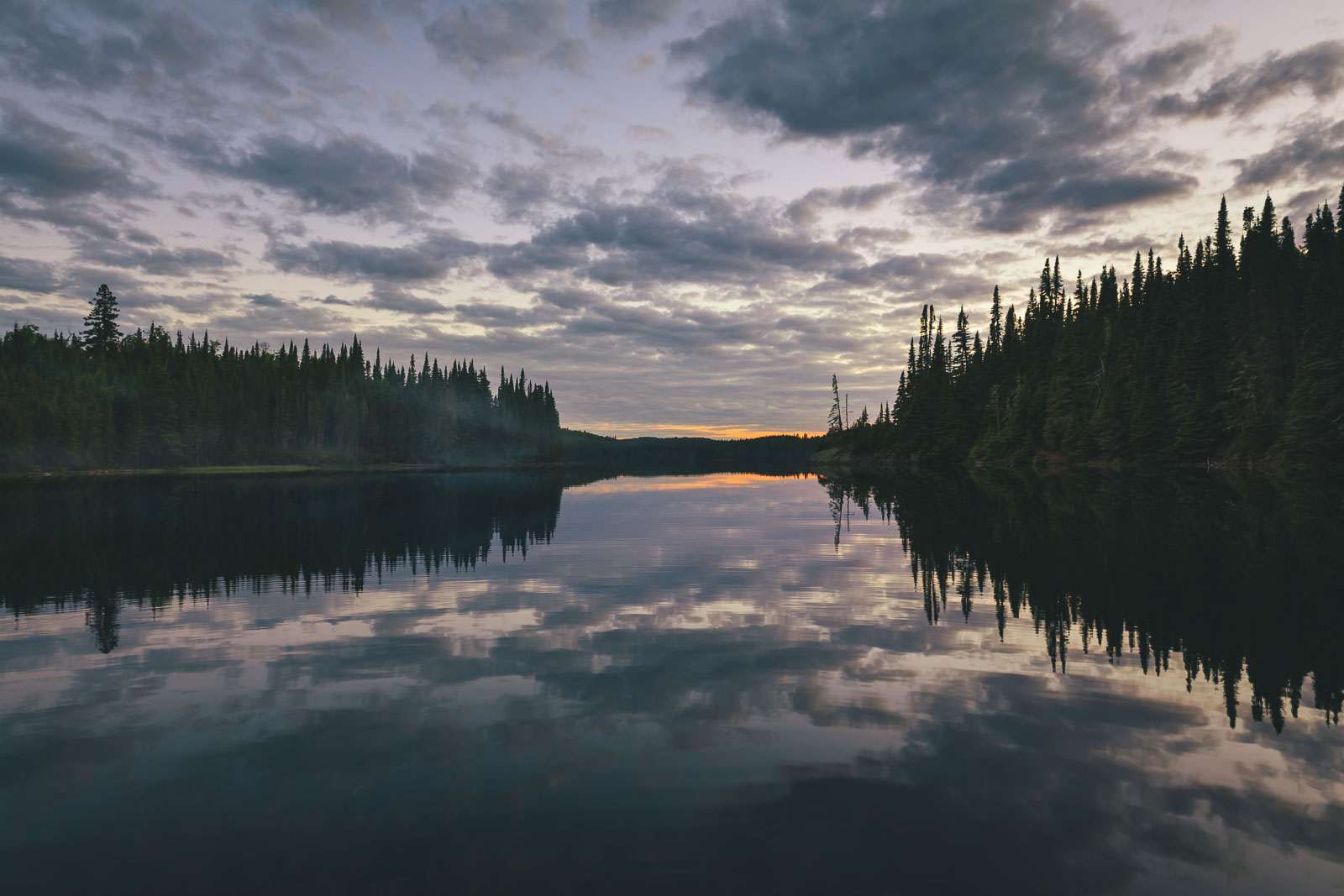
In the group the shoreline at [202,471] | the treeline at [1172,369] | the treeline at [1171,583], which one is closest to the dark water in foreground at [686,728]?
the treeline at [1171,583]

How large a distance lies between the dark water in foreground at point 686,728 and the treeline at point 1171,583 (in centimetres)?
13

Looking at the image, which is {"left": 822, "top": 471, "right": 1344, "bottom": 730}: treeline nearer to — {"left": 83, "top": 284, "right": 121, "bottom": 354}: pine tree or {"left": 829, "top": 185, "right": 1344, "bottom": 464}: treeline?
{"left": 829, "top": 185, "right": 1344, "bottom": 464}: treeline

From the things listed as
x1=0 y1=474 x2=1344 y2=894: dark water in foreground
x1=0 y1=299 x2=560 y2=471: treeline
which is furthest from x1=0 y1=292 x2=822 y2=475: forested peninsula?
x1=0 y1=474 x2=1344 y2=894: dark water in foreground

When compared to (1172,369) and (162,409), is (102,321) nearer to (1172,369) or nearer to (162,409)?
(162,409)

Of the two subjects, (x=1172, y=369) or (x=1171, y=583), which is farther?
(x=1172, y=369)

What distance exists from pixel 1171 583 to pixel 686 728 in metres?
15.7

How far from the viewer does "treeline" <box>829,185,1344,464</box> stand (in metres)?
71.7

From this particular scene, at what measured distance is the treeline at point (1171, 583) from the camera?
38.6 feet

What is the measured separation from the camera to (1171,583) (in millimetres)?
18484

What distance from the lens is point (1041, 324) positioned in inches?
4779

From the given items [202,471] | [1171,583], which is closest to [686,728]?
[1171,583]

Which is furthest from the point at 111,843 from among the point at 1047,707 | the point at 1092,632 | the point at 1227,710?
the point at 1092,632

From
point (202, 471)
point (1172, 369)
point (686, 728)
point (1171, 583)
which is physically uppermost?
point (1172, 369)

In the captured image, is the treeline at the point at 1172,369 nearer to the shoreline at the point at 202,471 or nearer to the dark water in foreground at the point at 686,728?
the dark water in foreground at the point at 686,728
